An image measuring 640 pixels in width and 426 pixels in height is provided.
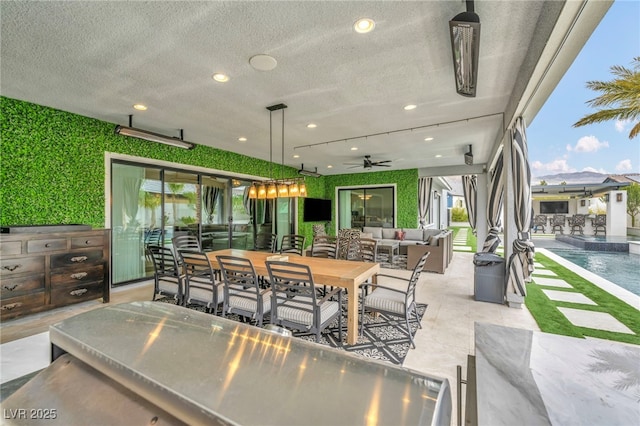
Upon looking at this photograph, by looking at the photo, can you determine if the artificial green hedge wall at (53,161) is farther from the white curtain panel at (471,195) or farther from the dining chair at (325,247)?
the white curtain panel at (471,195)

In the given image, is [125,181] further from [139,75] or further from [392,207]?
[392,207]

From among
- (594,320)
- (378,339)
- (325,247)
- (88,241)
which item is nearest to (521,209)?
(594,320)

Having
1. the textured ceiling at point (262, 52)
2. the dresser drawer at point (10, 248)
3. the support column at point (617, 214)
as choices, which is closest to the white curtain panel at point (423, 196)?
the support column at point (617, 214)

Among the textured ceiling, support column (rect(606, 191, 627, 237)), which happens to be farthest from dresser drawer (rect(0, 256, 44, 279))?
support column (rect(606, 191, 627, 237))

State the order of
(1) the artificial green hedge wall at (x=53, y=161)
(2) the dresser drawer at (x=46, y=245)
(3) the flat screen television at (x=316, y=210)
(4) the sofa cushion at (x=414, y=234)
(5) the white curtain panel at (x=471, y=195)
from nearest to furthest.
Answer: (2) the dresser drawer at (x=46, y=245), (1) the artificial green hedge wall at (x=53, y=161), (4) the sofa cushion at (x=414, y=234), (5) the white curtain panel at (x=471, y=195), (3) the flat screen television at (x=316, y=210)

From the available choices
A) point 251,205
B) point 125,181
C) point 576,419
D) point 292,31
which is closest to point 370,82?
point 292,31

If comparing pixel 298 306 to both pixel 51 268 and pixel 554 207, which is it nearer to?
pixel 51 268

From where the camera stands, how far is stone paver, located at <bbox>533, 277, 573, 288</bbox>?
458 cm

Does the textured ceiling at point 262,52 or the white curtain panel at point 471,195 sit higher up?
the textured ceiling at point 262,52

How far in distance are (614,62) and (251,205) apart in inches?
260

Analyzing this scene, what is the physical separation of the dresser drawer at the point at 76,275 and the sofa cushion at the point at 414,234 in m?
7.00

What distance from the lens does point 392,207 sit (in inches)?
355

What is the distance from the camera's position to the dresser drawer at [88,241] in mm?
3494

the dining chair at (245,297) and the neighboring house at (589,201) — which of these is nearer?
the dining chair at (245,297)
